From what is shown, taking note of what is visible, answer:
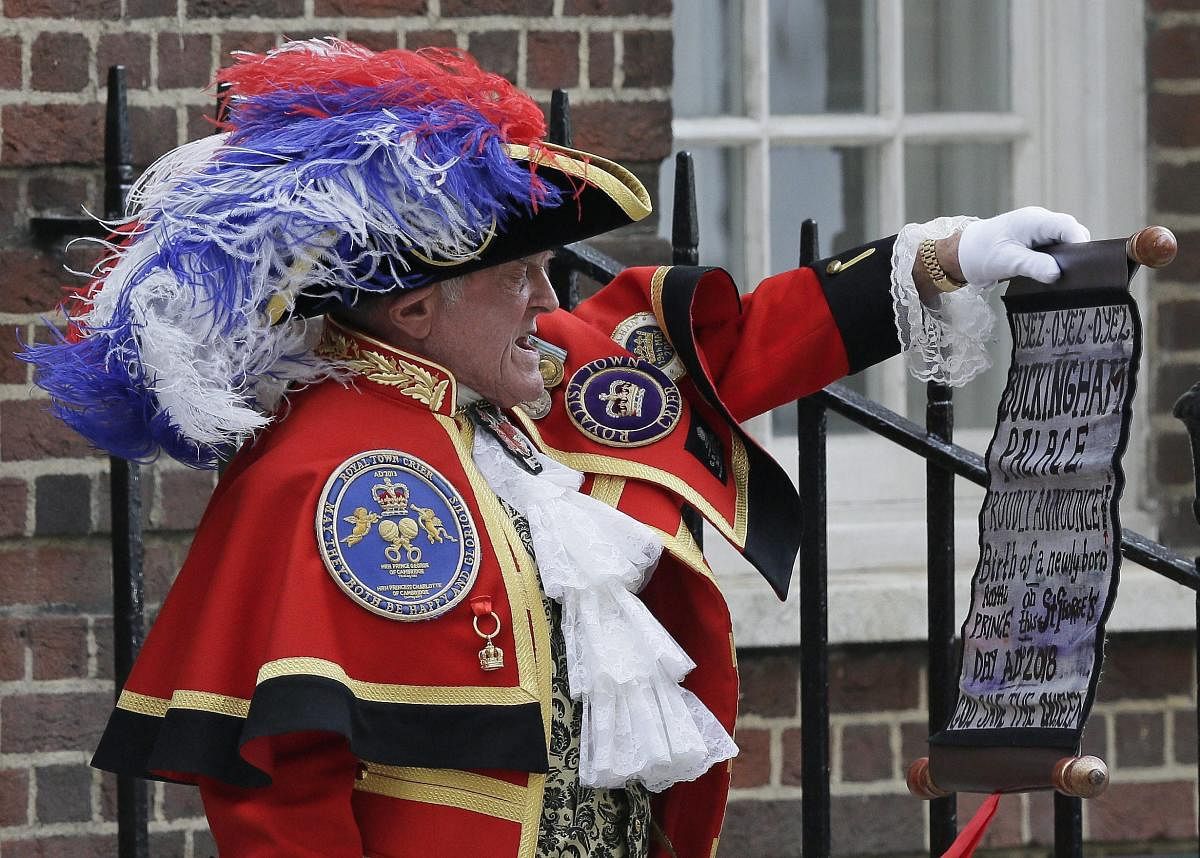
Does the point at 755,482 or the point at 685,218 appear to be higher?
the point at 685,218

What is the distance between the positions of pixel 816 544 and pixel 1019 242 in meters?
0.66

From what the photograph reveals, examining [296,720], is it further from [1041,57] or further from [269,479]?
[1041,57]

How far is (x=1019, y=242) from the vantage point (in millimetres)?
2182

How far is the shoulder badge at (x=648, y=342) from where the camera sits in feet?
7.84

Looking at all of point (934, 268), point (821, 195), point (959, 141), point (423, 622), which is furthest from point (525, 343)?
point (959, 141)

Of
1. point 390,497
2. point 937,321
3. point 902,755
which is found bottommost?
point 902,755

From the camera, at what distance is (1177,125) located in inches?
148

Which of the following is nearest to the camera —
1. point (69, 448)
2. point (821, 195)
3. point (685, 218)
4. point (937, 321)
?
point (937, 321)

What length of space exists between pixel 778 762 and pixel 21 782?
143 cm


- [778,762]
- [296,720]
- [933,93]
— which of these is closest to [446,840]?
[296,720]

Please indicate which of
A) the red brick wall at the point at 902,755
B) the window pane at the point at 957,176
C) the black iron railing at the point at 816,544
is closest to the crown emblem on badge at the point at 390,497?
the black iron railing at the point at 816,544

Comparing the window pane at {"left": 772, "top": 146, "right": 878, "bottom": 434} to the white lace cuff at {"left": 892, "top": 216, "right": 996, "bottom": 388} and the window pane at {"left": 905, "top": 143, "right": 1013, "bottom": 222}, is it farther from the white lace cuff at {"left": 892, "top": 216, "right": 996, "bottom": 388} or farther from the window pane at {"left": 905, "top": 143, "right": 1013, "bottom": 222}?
the white lace cuff at {"left": 892, "top": 216, "right": 996, "bottom": 388}

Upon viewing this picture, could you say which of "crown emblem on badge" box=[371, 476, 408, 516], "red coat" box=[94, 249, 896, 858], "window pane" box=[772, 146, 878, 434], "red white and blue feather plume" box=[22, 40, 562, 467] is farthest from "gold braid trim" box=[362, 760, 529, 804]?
"window pane" box=[772, 146, 878, 434]

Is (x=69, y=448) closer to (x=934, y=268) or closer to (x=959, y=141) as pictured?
(x=934, y=268)
